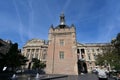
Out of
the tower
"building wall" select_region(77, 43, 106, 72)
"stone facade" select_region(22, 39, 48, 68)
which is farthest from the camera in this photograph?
"stone facade" select_region(22, 39, 48, 68)

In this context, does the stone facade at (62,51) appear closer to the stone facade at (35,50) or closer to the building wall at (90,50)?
the building wall at (90,50)

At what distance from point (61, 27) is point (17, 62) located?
16.3 m

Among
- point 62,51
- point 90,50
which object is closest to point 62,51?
point 62,51

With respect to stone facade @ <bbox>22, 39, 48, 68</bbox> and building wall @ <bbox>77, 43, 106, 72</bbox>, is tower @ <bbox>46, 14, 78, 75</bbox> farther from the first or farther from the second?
stone facade @ <bbox>22, 39, 48, 68</bbox>

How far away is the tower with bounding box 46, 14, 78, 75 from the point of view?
3294 cm

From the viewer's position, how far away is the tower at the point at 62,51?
3294 cm

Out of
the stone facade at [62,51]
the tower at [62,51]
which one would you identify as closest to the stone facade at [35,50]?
the stone facade at [62,51]

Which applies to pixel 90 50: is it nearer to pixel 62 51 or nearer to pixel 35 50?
pixel 35 50

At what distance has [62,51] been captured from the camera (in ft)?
113

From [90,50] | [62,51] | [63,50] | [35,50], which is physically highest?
[35,50]

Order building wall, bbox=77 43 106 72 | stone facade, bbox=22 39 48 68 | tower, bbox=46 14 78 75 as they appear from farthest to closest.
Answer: stone facade, bbox=22 39 48 68, building wall, bbox=77 43 106 72, tower, bbox=46 14 78 75

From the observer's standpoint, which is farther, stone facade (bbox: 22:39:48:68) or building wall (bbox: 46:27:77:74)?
Answer: stone facade (bbox: 22:39:48:68)

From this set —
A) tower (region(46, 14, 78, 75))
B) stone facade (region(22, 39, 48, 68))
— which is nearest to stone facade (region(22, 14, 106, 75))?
tower (region(46, 14, 78, 75))

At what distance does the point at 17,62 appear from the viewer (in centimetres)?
3619
